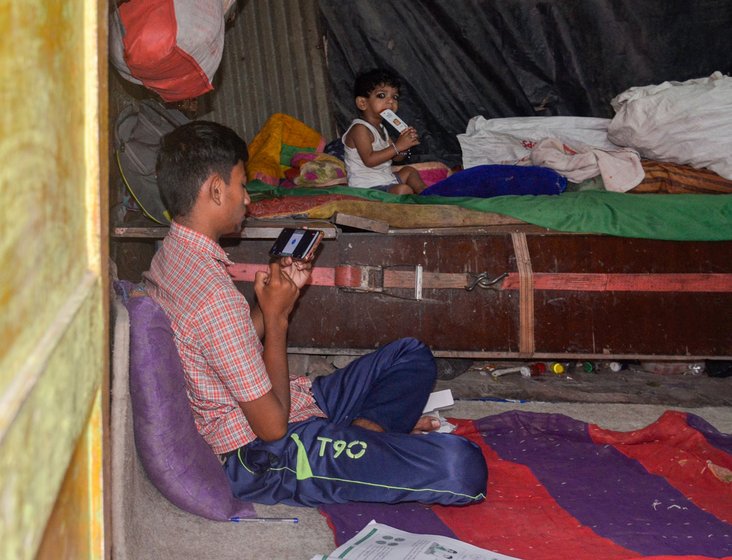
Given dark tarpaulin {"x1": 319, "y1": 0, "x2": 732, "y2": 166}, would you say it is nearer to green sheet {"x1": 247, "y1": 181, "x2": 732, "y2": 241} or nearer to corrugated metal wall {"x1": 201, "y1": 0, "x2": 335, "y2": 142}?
corrugated metal wall {"x1": 201, "y1": 0, "x2": 335, "y2": 142}

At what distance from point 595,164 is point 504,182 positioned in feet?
1.26

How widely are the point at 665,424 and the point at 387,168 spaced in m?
1.73

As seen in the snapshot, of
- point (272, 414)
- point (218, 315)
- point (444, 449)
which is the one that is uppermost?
point (218, 315)

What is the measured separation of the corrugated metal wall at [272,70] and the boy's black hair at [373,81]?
0.35m

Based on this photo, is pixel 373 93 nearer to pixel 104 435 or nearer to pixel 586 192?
pixel 586 192

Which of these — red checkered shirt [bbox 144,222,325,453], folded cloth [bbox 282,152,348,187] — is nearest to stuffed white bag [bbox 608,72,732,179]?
folded cloth [bbox 282,152,348,187]

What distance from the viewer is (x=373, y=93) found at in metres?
3.70

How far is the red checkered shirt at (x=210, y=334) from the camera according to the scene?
1813 mm

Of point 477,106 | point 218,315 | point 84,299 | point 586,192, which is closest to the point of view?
point 84,299

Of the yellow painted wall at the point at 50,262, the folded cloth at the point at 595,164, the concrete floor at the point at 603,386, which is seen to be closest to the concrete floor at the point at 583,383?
the concrete floor at the point at 603,386

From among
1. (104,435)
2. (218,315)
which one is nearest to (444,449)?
(218,315)

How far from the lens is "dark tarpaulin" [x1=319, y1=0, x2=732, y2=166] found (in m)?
3.60

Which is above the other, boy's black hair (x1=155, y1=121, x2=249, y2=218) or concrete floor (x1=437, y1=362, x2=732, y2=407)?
boy's black hair (x1=155, y1=121, x2=249, y2=218)

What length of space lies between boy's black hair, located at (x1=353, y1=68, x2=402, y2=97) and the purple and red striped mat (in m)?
1.79
